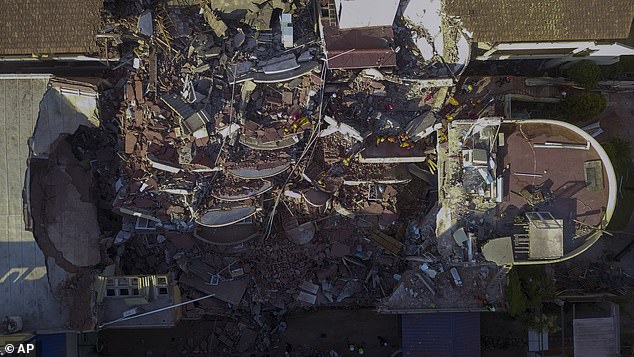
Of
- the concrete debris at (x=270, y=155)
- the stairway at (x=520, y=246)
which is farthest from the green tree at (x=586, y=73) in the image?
the stairway at (x=520, y=246)

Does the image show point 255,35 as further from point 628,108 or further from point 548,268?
point 628,108

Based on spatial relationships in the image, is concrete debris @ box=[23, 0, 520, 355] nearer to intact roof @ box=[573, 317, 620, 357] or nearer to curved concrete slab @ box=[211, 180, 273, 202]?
curved concrete slab @ box=[211, 180, 273, 202]

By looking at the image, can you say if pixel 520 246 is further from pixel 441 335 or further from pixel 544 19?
pixel 544 19

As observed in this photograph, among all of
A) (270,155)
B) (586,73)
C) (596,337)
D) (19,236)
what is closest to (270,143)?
(270,155)

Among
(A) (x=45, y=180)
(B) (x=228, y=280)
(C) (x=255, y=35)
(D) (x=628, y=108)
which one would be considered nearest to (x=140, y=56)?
(C) (x=255, y=35)

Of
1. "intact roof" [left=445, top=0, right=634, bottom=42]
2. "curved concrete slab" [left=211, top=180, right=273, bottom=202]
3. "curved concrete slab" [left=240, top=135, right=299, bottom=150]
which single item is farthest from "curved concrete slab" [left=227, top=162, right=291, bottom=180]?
"intact roof" [left=445, top=0, right=634, bottom=42]

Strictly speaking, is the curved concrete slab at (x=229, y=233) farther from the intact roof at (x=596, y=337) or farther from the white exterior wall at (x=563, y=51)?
the intact roof at (x=596, y=337)
